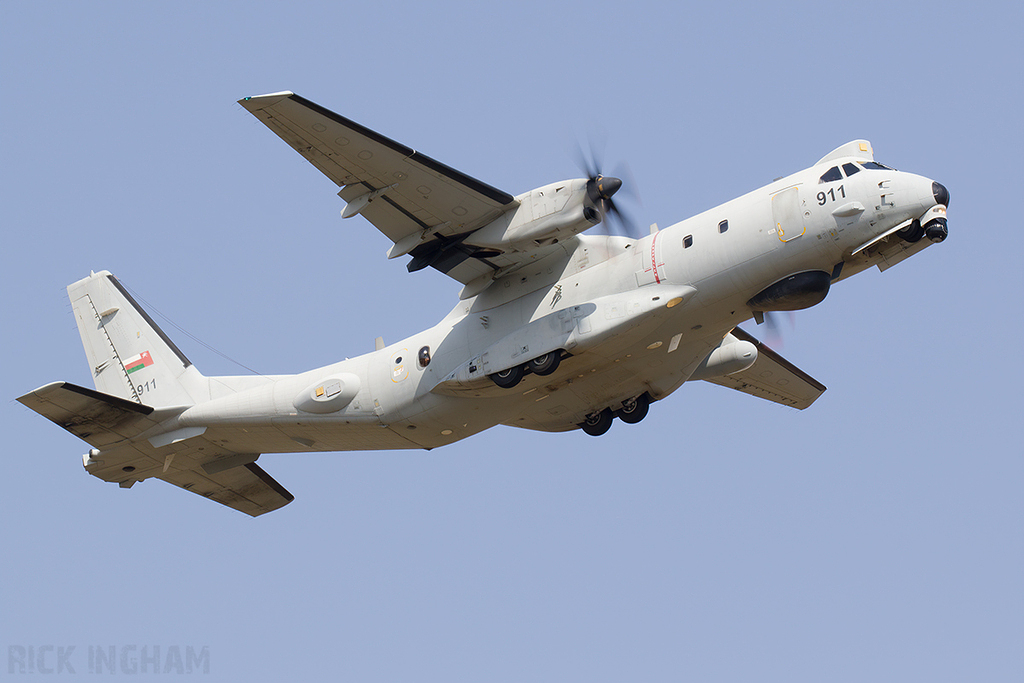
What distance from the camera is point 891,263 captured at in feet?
60.8

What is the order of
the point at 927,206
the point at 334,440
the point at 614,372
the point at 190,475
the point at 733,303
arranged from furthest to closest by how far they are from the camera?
the point at 190,475 → the point at 334,440 → the point at 614,372 → the point at 733,303 → the point at 927,206

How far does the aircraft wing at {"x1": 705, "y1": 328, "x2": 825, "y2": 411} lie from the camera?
80.0ft

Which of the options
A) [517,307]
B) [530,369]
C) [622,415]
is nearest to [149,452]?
[517,307]

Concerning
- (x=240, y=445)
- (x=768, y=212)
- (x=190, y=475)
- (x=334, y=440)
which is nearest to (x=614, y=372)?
(x=768, y=212)

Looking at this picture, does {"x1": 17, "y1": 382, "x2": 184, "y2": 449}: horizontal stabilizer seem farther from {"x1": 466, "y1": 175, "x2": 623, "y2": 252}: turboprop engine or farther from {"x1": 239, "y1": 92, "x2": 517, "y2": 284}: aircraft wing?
{"x1": 466, "y1": 175, "x2": 623, "y2": 252}: turboprop engine

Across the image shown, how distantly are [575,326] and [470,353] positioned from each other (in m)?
2.32

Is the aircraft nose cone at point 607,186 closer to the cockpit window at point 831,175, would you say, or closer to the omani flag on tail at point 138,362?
the cockpit window at point 831,175

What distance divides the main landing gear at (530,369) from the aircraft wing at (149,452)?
6598 mm

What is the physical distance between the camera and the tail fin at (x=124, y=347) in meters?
23.4

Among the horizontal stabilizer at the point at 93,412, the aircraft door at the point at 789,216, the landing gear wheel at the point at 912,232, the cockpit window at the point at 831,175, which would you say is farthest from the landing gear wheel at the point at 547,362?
the horizontal stabilizer at the point at 93,412

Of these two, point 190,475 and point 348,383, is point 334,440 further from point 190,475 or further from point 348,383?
point 190,475

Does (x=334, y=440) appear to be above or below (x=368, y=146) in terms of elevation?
below

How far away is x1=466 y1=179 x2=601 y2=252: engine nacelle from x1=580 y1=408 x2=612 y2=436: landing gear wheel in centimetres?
376

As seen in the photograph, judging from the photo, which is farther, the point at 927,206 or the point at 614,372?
the point at 614,372
